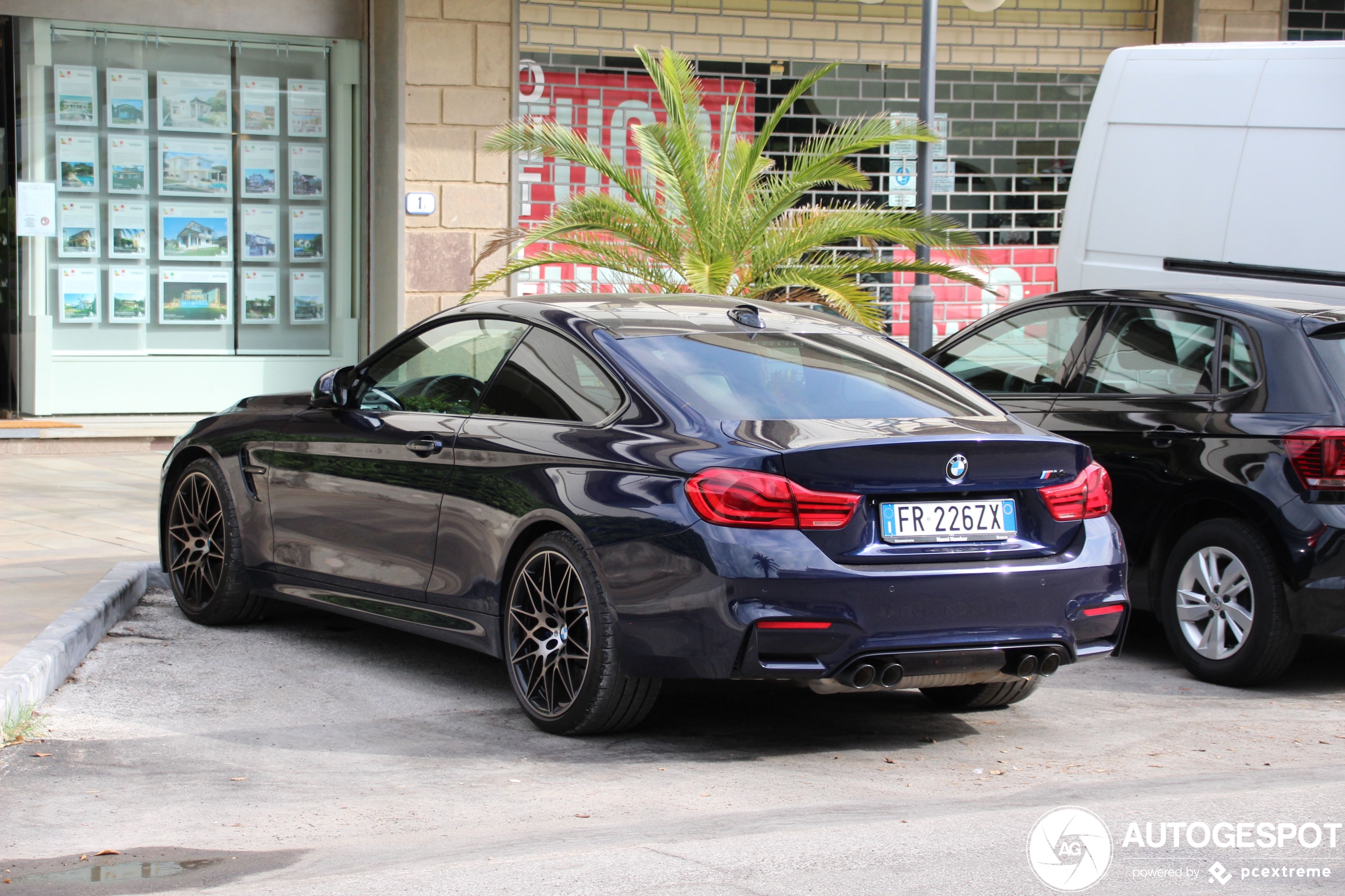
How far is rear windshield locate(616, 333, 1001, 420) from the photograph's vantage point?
5.54 meters

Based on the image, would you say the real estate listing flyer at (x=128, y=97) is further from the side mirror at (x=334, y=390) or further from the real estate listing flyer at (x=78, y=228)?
the side mirror at (x=334, y=390)

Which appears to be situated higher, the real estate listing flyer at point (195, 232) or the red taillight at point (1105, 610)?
the real estate listing flyer at point (195, 232)

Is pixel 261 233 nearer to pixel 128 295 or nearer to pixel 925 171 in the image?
pixel 128 295

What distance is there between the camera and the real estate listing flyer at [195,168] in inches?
571

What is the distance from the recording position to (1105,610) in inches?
216

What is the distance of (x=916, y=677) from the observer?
17.0ft

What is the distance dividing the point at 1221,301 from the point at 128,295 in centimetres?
1003

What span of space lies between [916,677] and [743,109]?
1126 centimetres

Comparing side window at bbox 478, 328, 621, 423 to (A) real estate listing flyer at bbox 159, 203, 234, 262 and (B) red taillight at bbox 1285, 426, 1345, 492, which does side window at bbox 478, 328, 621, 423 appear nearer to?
(B) red taillight at bbox 1285, 426, 1345, 492

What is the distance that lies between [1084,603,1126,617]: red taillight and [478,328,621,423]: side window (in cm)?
165

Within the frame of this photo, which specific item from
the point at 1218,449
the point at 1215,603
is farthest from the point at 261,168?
the point at 1215,603

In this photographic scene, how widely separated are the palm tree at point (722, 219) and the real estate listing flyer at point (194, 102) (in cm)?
498

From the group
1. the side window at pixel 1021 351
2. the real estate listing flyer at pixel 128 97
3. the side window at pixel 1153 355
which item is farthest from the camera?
the real estate listing flyer at pixel 128 97

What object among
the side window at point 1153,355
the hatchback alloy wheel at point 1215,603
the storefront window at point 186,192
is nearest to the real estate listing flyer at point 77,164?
the storefront window at point 186,192
